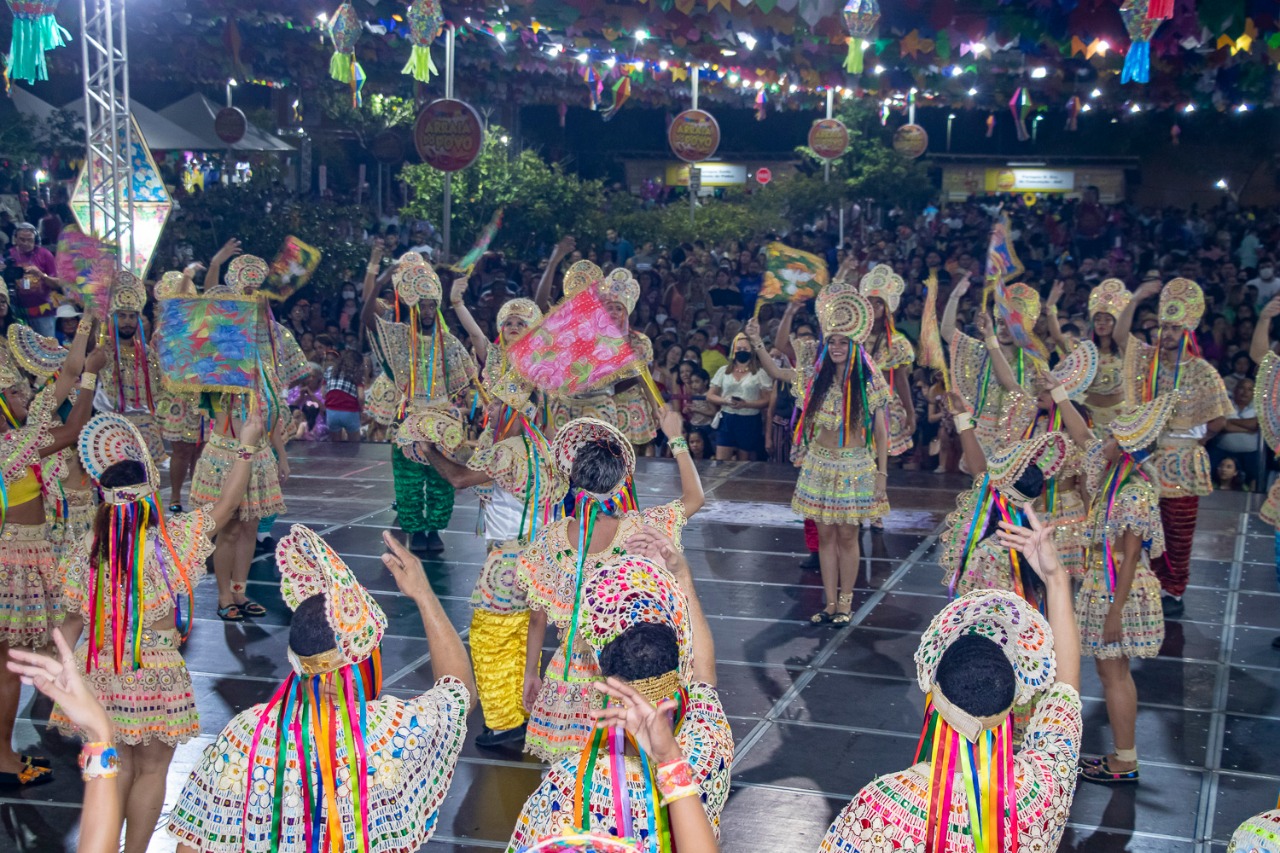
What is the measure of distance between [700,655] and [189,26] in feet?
59.4

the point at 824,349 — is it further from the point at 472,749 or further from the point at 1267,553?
the point at 1267,553

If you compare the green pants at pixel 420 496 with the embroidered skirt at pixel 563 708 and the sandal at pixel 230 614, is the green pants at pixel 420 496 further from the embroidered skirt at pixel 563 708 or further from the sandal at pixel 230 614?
the embroidered skirt at pixel 563 708

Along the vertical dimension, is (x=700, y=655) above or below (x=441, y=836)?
above

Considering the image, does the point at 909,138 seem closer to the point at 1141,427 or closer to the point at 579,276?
the point at 579,276

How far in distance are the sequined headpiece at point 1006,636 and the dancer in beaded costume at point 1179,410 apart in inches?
220

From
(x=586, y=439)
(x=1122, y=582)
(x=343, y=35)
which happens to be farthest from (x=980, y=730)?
(x=343, y=35)

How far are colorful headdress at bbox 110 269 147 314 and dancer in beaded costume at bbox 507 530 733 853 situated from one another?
22.6 ft

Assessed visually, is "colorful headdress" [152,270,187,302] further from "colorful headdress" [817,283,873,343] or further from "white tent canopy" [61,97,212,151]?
"white tent canopy" [61,97,212,151]

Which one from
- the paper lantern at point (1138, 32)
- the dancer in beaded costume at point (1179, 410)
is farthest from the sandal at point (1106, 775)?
the paper lantern at point (1138, 32)

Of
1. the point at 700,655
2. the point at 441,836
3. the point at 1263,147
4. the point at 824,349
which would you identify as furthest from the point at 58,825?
the point at 1263,147

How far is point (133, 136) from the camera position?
13.0m

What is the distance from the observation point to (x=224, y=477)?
316 inches

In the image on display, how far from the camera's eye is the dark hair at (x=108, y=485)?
4.48 metres

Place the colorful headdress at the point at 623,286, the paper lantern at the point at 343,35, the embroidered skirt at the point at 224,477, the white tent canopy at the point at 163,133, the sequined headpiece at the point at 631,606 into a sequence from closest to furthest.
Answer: the sequined headpiece at the point at 631,606 → the embroidered skirt at the point at 224,477 → the colorful headdress at the point at 623,286 → the paper lantern at the point at 343,35 → the white tent canopy at the point at 163,133
